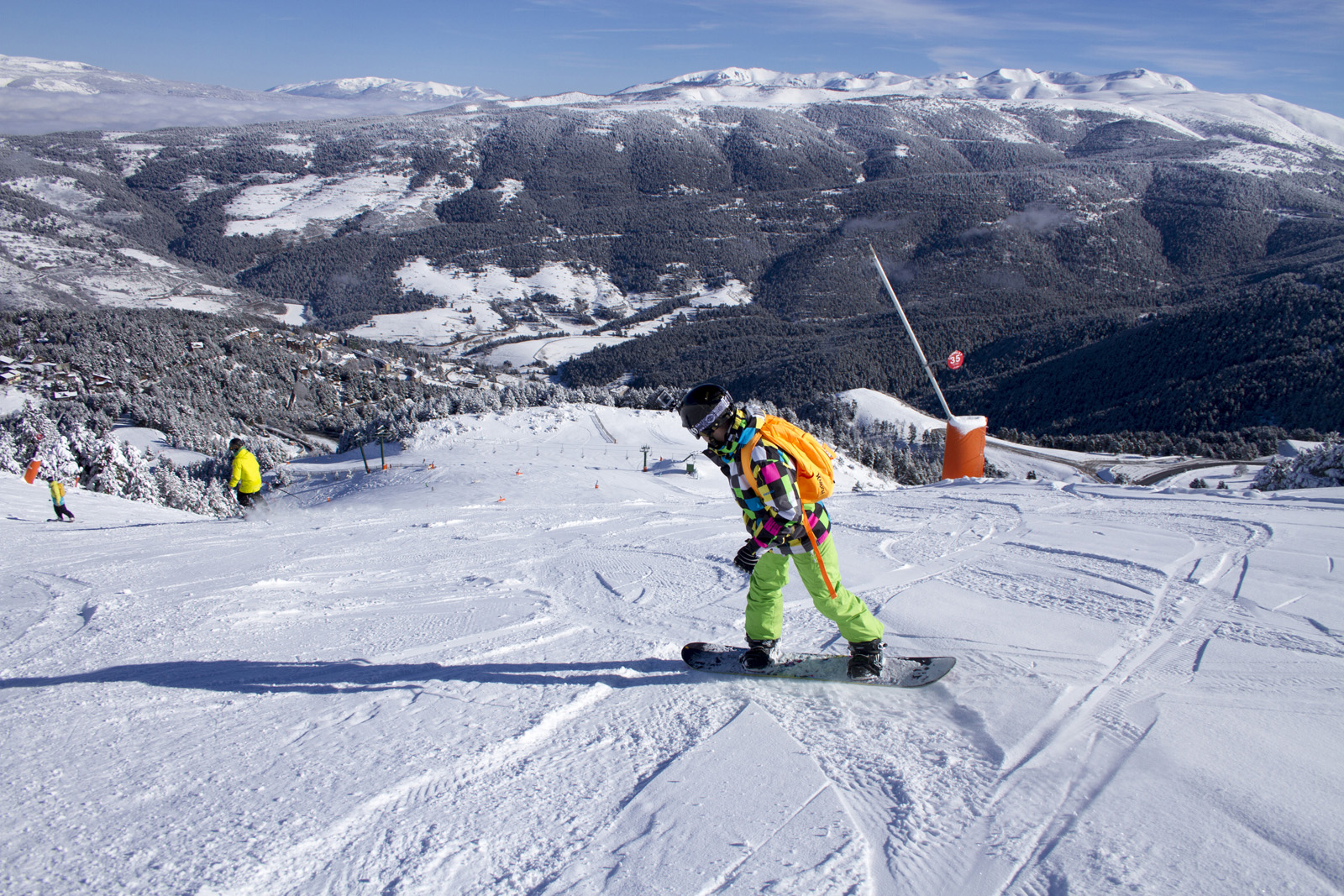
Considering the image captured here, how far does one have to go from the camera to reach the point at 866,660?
13.5ft

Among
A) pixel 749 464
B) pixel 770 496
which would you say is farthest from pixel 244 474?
pixel 770 496

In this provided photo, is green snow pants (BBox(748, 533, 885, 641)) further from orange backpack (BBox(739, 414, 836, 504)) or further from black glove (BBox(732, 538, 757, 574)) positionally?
orange backpack (BBox(739, 414, 836, 504))

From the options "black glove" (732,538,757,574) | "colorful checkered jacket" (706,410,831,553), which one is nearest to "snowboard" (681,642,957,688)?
"black glove" (732,538,757,574)

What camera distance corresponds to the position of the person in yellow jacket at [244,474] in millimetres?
12539

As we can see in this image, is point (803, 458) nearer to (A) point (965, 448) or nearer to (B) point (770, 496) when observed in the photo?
(B) point (770, 496)

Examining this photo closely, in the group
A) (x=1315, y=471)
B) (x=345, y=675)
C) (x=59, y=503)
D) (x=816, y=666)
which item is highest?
(x=816, y=666)

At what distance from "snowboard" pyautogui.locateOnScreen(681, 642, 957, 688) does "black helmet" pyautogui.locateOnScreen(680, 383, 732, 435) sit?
151 cm

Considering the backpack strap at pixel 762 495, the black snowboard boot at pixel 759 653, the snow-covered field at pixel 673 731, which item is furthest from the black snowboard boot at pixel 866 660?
the black snowboard boot at pixel 759 653

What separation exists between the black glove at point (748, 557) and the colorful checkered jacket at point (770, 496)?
1.6 inches

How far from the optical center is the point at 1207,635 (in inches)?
175

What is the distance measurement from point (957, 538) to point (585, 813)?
6279 millimetres

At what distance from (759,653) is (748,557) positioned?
65 centimetres

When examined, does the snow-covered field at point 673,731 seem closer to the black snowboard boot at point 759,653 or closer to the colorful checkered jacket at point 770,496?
the black snowboard boot at point 759,653

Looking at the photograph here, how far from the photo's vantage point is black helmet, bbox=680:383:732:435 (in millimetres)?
4008
